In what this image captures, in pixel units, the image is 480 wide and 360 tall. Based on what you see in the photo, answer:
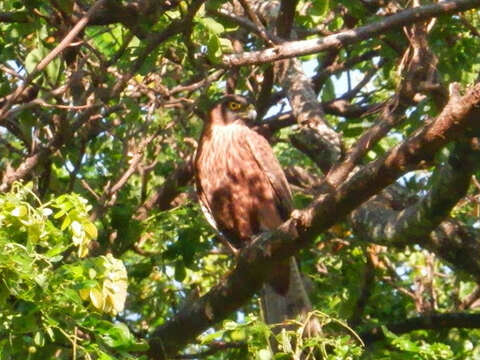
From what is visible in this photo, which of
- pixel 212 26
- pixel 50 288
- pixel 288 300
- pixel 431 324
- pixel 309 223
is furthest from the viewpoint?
pixel 288 300

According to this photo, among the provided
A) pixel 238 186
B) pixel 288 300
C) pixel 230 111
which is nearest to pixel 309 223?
pixel 288 300

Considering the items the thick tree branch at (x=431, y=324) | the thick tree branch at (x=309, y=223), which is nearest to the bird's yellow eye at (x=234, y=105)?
the thick tree branch at (x=431, y=324)

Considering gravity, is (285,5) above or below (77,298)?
above

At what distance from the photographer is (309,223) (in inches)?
170

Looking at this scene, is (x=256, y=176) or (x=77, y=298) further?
(x=256, y=176)

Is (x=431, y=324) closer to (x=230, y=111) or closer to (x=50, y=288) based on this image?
(x=230, y=111)

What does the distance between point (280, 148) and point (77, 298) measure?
18.7 feet

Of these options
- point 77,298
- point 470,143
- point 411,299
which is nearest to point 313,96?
point 411,299

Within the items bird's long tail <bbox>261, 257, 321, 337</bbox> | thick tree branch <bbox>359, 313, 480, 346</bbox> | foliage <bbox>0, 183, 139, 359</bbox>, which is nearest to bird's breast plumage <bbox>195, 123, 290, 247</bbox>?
bird's long tail <bbox>261, 257, 321, 337</bbox>

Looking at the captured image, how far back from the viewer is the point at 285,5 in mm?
6109

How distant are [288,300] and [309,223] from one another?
76.3 inches

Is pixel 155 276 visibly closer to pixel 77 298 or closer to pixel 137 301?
pixel 137 301

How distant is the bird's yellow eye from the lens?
7363mm

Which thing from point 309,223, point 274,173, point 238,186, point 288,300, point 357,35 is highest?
point 357,35
